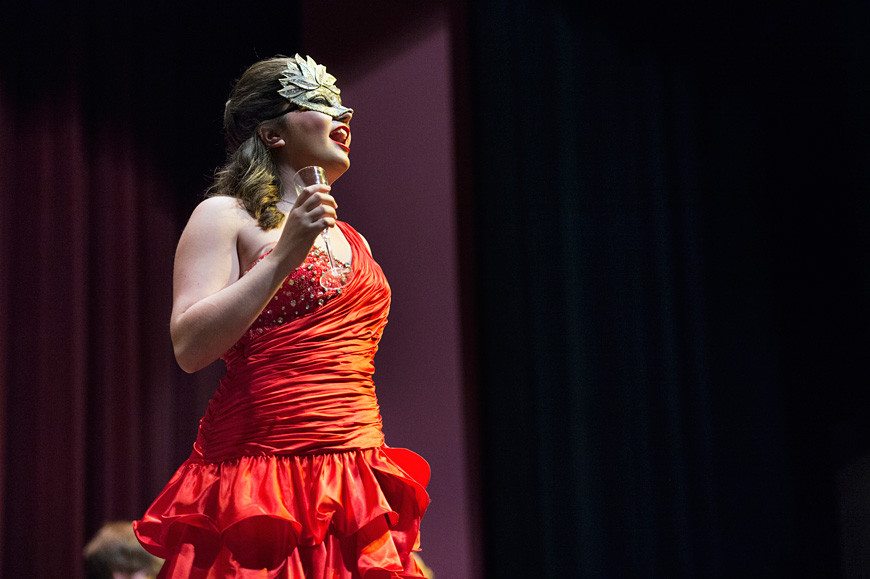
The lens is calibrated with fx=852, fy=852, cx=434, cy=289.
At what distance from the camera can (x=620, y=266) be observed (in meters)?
3.16

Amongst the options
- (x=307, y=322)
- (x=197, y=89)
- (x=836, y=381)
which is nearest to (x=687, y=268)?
(x=836, y=381)

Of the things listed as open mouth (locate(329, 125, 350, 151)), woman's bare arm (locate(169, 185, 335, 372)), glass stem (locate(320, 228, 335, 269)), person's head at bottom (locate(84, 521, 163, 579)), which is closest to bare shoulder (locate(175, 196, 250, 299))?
woman's bare arm (locate(169, 185, 335, 372))

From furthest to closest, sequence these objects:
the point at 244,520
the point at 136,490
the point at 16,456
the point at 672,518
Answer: the point at 672,518 → the point at 136,490 → the point at 16,456 → the point at 244,520

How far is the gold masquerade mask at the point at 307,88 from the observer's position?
58.2 inches

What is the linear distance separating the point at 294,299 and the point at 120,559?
144 centimetres

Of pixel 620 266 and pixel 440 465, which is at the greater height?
pixel 620 266

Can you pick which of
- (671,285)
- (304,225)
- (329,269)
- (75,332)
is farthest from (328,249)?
(671,285)

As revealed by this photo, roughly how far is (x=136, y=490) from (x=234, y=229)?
6.06ft

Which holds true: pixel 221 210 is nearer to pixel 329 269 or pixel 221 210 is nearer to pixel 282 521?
pixel 329 269

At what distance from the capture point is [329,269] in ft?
4.47

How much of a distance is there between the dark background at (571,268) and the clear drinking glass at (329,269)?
154 cm

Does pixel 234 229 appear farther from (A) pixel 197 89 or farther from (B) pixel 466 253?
(A) pixel 197 89

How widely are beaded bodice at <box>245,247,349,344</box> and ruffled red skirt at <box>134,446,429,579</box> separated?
21 cm

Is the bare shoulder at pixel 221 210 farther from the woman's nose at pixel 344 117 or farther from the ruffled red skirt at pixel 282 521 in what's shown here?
the ruffled red skirt at pixel 282 521
